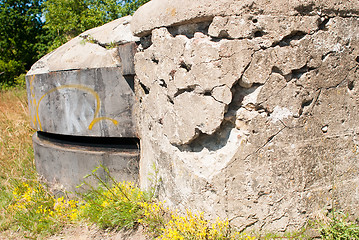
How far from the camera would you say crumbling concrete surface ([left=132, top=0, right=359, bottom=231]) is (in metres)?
2.06

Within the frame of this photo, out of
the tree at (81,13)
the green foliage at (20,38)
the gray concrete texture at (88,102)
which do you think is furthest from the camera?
the green foliage at (20,38)

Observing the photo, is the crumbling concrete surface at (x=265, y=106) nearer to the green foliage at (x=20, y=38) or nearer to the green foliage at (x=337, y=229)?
the green foliage at (x=337, y=229)

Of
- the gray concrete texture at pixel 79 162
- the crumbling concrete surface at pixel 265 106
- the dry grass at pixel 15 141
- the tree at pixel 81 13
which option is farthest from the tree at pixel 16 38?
the crumbling concrete surface at pixel 265 106

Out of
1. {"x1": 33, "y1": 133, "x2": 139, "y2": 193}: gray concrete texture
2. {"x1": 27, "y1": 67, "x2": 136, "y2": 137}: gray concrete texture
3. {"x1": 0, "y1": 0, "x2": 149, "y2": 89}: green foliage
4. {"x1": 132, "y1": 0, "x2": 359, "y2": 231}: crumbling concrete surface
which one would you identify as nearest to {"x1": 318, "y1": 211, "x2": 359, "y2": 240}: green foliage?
{"x1": 132, "y1": 0, "x2": 359, "y2": 231}: crumbling concrete surface

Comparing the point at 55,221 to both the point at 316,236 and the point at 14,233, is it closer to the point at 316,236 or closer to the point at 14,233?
the point at 14,233

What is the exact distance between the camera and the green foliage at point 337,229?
2.11 meters

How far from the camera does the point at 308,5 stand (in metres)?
2.05

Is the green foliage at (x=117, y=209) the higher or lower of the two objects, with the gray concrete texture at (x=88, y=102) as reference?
lower

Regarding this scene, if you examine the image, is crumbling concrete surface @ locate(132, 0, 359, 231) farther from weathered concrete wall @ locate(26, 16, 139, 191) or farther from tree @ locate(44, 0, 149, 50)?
tree @ locate(44, 0, 149, 50)

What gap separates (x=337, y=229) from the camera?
2.17 meters

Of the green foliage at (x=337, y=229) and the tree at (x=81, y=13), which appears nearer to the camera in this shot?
the green foliage at (x=337, y=229)

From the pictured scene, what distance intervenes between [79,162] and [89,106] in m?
0.65

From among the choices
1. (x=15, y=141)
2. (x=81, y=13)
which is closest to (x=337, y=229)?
(x=15, y=141)

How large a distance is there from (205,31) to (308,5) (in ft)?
2.28
